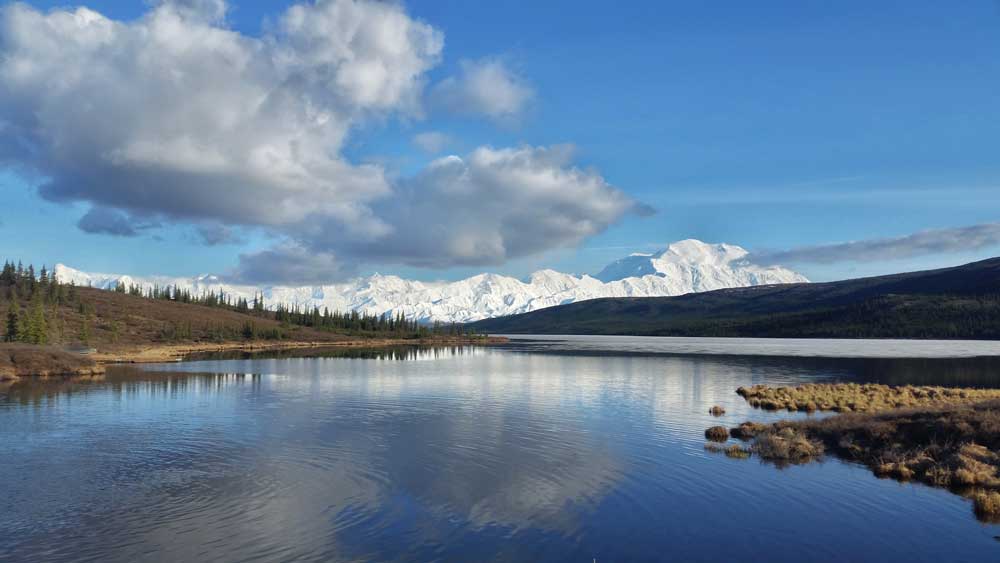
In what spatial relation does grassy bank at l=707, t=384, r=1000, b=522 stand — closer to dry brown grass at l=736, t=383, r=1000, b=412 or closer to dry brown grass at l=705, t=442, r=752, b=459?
dry brown grass at l=705, t=442, r=752, b=459

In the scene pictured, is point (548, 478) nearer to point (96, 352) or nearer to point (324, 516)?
point (324, 516)

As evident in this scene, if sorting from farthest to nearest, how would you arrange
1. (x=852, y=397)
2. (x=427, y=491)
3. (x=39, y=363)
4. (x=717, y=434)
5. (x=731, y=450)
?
(x=39, y=363), (x=852, y=397), (x=717, y=434), (x=731, y=450), (x=427, y=491)

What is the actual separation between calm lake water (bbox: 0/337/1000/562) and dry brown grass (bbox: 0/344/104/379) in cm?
3508

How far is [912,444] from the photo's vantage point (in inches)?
1612

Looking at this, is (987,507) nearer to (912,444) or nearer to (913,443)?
(912,444)

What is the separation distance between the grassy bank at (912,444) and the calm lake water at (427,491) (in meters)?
1.70

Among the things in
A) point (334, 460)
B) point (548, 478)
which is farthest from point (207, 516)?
point (548, 478)

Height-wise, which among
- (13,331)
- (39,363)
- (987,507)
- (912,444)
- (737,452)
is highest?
(13,331)

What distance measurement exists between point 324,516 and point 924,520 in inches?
1028

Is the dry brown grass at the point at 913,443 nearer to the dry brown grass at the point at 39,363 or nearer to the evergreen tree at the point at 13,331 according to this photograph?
the dry brown grass at the point at 39,363

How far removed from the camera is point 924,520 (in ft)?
92.2

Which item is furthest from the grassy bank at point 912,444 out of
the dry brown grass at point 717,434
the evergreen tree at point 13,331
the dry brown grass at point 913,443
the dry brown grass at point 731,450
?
the evergreen tree at point 13,331

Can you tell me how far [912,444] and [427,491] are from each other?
103ft

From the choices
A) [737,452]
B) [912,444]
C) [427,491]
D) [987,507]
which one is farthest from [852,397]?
[427,491]
